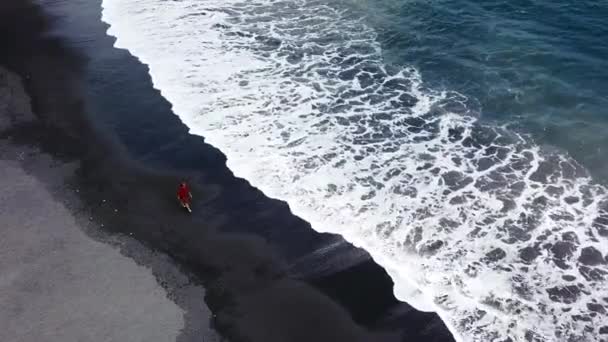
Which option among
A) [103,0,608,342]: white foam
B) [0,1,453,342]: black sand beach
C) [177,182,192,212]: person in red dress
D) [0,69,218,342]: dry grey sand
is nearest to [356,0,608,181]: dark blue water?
[103,0,608,342]: white foam

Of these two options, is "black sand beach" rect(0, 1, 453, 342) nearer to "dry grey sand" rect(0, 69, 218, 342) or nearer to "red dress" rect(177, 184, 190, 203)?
"red dress" rect(177, 184, 190, 203)

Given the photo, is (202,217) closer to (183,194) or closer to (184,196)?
(184,196)

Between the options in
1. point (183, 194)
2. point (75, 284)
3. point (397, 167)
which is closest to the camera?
point (75, 284)

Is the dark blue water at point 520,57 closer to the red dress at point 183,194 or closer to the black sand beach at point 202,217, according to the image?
the black sand beach at point 202,217

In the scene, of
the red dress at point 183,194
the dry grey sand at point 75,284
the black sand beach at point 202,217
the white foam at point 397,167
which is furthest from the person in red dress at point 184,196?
the white foam at point 397,167

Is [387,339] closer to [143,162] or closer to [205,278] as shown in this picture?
[205,278]

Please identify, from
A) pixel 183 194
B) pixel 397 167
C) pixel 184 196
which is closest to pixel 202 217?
pixel 184 196

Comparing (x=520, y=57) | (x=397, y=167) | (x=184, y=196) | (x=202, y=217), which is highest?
(x=520, y=57)

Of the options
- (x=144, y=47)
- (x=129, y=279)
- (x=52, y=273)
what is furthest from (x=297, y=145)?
(x=144, y=47)
